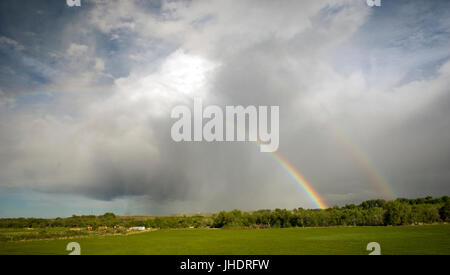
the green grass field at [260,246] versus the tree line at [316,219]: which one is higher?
the green grass field at [260,246]

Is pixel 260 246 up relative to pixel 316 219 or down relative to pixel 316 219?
up

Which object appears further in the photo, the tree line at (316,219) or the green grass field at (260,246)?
the tree line at (316,219)

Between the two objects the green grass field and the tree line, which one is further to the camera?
the tree line

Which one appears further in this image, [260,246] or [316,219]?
[316,219]

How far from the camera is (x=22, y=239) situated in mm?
77188

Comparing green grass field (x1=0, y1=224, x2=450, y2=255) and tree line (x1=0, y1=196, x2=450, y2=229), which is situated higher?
green grass field (x1=0, y1=224, x2=450, y2=255)
